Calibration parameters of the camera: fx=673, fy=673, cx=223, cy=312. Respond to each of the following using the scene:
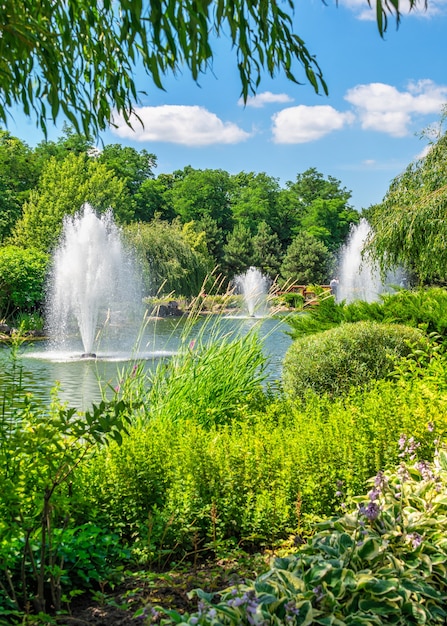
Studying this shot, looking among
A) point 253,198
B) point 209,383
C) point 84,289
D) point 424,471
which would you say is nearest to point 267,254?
point 253,198

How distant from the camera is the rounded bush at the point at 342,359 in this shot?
6727 mm

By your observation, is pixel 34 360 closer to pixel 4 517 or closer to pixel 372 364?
pixel 372 364

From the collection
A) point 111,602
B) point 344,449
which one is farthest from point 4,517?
point 344,449

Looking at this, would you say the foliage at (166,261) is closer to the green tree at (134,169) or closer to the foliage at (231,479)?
the green tree at (134,169)

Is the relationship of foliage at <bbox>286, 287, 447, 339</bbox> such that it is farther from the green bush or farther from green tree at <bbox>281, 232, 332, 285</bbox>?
green tree at <bbox>281, 232, 332, 285</bbox>

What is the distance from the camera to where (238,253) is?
4800 cm

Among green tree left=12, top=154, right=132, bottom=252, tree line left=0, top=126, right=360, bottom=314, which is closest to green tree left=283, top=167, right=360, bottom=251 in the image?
tree line left=0, top=126, right=360, bottom=314

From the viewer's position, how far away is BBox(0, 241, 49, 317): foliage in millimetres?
22578

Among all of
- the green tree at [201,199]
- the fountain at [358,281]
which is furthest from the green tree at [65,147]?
the fountain at [358,281]

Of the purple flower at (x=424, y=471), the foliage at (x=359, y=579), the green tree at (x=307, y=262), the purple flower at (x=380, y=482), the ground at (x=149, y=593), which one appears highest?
the green tree at (x=307, y=262)

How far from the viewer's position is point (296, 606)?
2.03 meters

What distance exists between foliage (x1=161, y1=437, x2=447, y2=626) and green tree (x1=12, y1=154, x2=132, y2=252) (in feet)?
101

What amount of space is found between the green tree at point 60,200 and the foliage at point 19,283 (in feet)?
29.6

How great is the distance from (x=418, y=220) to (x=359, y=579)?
977 centimetres
